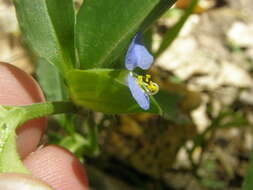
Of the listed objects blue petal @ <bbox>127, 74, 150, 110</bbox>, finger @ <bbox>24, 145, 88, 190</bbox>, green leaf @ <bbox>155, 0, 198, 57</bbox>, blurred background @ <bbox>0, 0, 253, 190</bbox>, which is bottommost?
blurred background @ <bbox>0, 0, 253, 190</bbox>

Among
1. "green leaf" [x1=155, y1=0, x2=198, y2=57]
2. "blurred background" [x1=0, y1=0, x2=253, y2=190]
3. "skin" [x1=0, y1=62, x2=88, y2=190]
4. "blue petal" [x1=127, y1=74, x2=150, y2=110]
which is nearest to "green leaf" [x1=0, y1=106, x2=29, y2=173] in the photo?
"skin" [x1=0, y1=62, x2=88, y2=190]

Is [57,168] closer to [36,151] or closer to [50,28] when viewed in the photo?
[36,151]

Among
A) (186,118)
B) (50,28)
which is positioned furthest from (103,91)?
(186,118)

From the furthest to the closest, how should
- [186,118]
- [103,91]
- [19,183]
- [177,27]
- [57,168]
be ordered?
[186,118] < [177,27] < [57,168] < [103,91] < [19,183]

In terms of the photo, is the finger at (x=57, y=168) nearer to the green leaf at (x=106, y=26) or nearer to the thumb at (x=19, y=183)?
the green leaf at (x=106, y=26)

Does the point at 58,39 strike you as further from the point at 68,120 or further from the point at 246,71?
the point at 246,71

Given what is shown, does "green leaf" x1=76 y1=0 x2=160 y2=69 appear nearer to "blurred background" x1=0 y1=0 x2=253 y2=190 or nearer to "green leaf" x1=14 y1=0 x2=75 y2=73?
"green leaf" x1=14 y1=0 x2=75 y2=73
